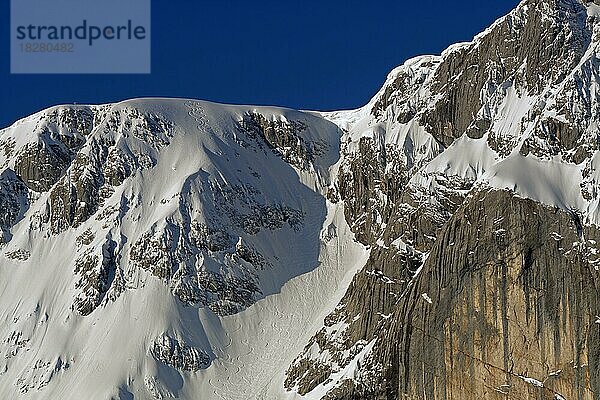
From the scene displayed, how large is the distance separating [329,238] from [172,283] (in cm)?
1970

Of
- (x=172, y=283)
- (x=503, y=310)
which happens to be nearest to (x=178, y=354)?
(x=172, y=283)

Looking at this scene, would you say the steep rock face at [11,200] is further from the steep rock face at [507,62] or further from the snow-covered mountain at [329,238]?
the steep rock face at [507,62]

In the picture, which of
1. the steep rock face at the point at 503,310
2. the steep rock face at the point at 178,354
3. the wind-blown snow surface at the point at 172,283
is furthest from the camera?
the steep rock face at the point at 178,354

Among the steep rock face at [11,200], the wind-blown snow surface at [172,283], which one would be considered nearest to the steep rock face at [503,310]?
the wind-blown snow surface at [172,283]

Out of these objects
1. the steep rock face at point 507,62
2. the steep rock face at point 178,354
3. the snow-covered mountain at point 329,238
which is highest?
the steep rock face at point 507,62

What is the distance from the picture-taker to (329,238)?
13175 cm

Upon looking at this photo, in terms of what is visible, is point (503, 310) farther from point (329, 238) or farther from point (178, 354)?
point (329, 238)

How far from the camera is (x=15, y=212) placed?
14150cm

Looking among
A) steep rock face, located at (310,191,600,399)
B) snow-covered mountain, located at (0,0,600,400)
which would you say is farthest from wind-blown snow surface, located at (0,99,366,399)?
steep rock face, located at (310,191,600,399)

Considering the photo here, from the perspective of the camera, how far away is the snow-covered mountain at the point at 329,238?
90250mm

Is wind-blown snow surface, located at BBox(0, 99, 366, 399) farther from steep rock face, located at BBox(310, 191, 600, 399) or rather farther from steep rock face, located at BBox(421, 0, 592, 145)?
steep rock face, located at BBox(310, 191, 600, 399)

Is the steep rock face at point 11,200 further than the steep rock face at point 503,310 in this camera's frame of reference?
Yes

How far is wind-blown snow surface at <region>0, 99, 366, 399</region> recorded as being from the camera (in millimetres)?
115438

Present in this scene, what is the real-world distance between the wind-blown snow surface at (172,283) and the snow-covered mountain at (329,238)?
0.25 m
